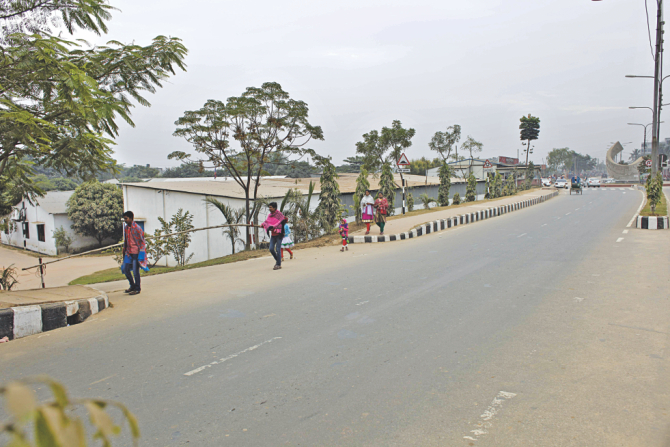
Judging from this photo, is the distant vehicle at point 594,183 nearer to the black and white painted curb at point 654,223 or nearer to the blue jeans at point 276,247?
the black and white painted curb at point 654,223

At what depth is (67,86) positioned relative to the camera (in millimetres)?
6363

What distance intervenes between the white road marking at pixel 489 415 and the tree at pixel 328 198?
12.4 meters

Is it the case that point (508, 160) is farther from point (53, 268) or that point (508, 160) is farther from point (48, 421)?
point (48, 421)

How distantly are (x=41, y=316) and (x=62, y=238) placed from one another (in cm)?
2912


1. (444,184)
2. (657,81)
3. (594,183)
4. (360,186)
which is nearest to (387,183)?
(360,186)

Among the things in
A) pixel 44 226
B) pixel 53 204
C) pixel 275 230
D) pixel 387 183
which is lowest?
pixel 44 226

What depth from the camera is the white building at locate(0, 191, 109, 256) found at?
32250 mm

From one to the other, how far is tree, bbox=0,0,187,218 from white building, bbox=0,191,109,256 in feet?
86.3

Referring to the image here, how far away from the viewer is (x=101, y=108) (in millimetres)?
6555

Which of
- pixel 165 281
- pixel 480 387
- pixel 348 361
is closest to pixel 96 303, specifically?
pixel 165 281

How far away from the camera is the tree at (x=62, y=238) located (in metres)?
31.1

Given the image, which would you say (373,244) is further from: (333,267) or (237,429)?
(237,429)

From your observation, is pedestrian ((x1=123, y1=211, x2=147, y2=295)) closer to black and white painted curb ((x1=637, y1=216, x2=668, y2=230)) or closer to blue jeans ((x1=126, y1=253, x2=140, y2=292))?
blue jeans ((x1=126, y1=253, x2=140, y2=292))

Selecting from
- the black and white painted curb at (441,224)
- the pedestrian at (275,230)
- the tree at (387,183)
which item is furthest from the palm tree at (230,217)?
the tree at (387,183)
